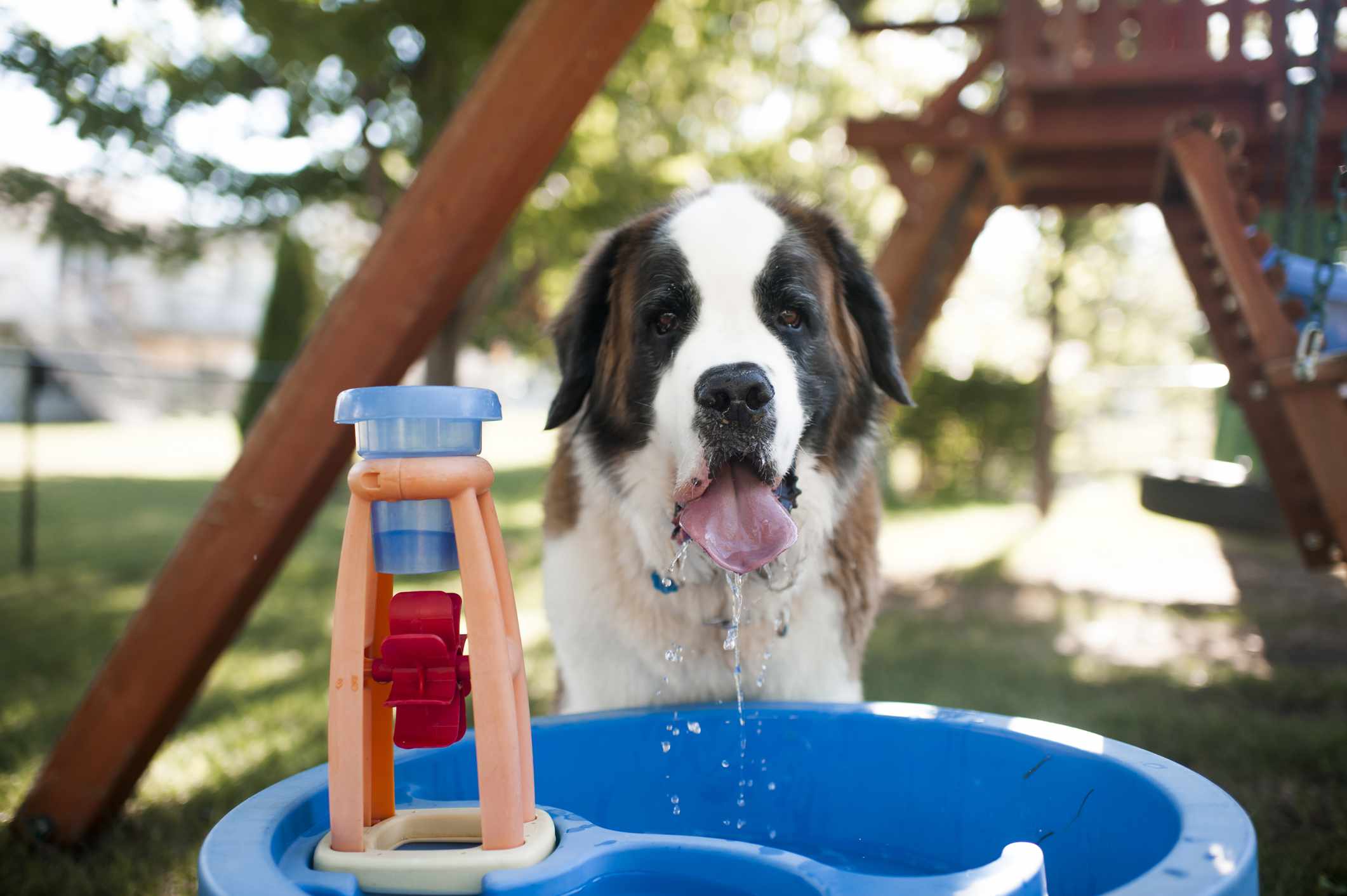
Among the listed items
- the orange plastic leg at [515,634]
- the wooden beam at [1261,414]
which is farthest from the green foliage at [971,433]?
the orange plastic leg at [515,634]

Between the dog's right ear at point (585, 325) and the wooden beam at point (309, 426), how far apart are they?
0.26m

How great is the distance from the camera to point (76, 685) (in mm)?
3865

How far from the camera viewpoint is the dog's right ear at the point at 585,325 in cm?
231

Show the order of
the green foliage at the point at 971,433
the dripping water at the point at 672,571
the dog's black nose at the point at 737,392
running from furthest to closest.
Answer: the green foliage at the point at 971,433 → the dripping water at the point at 672,571 → the dog's black nose at the point at 737,392

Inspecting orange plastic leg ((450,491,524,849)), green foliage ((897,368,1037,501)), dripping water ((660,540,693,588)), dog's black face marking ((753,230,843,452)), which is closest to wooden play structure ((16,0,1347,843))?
dog's black face marking ((753,230,843,452))

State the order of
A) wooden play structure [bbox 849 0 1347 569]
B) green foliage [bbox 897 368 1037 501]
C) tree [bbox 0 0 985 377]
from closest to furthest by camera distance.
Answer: wooden play structure [bbox 849 0 1347 569] → tree [bbox 0 0 985 377] → green foliage [bbox 897 368 1037 501]

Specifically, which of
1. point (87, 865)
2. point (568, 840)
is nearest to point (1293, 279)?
point (568, 840)

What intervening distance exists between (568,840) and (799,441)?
0.99 metres

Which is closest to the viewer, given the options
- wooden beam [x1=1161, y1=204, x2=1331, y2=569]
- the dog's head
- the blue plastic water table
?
the blue plastic water table

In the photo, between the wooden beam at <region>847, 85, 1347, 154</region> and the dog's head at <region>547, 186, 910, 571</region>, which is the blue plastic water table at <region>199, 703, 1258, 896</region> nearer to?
the dog's head at <region>547, 186, 910, 571</region>

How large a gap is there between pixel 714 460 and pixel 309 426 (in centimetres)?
112

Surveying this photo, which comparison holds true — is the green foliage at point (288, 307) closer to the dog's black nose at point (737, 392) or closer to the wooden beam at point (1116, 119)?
the wooden beam at point (1116, 119)

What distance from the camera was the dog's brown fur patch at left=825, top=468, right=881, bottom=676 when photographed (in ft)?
7.51

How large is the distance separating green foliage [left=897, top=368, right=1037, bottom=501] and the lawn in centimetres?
264
